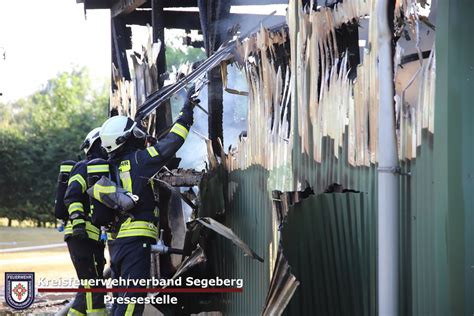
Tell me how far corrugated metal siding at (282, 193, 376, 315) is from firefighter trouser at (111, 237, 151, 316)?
1672 millimetres

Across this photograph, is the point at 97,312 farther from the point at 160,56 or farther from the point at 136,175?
the point at 160,56

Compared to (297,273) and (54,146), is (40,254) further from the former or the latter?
(297,273)

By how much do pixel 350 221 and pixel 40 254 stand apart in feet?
9.16

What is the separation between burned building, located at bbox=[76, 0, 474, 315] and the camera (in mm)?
4227

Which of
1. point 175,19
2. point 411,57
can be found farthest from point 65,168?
point 411,57

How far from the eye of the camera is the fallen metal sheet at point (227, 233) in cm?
619

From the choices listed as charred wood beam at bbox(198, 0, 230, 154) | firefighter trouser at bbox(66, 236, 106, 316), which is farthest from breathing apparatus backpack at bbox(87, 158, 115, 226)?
charred wood beam at bbox(198, 0, 230, 154)

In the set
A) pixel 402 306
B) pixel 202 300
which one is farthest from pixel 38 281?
pixel 402 306

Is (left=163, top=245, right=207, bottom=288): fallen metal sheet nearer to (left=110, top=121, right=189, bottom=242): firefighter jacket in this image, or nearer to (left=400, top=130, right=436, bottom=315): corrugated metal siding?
(left=110, top=121, right=189, bottom=242): firefighter jacket

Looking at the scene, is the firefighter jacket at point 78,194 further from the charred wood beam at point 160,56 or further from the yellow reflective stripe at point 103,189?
the charred wood beam at point 160,56

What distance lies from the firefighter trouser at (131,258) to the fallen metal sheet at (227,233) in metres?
0.41

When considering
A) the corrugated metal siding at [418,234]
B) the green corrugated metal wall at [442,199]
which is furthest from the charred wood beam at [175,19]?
the corrugated metal siding at [418,234]

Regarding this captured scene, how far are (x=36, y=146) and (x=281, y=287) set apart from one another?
10.3 feet

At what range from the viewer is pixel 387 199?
4.46 metres
